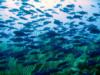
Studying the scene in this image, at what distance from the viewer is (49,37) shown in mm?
5637

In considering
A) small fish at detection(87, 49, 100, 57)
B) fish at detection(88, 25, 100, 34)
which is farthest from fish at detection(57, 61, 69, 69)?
fish at detection(88, 25, 100, 34)

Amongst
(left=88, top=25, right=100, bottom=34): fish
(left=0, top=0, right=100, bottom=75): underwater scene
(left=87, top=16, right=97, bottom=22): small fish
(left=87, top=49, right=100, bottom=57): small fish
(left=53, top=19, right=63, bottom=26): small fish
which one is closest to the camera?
(left=0, top=0, right=100, bottom=75): underwater scene

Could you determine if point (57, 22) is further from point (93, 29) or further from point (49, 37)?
point (49, 37)

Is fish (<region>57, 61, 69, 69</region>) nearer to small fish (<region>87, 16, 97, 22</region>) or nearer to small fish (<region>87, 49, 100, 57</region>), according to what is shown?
small fish (<region>87, 49, 100, 57</region>)

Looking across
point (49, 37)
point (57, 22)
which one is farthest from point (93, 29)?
point (49, 37)

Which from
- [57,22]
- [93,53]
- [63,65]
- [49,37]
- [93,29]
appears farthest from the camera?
[57,22]

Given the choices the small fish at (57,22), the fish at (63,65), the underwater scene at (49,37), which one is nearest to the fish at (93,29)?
the underwater scene at (49,37)

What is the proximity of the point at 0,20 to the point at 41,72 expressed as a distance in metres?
3.63

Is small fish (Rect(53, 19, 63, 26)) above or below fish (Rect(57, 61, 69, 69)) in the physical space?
above

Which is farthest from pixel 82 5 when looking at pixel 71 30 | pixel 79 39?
pixel 79 39

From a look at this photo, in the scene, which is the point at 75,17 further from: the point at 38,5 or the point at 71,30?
the point at 38,5

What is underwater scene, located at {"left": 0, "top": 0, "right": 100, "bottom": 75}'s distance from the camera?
3.65 metres

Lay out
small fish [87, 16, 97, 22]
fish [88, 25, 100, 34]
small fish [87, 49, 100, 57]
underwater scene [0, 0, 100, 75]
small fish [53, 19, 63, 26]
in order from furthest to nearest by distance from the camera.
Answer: small fish [87, 16, 97, 22] → small fish [53, 19, 63, 26] → fish [88, 25, 100, 34] → small fish [87, 49, 100, 57] → underwater scene [0, 0, 100, 75]

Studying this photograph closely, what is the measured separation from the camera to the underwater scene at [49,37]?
3.65m
